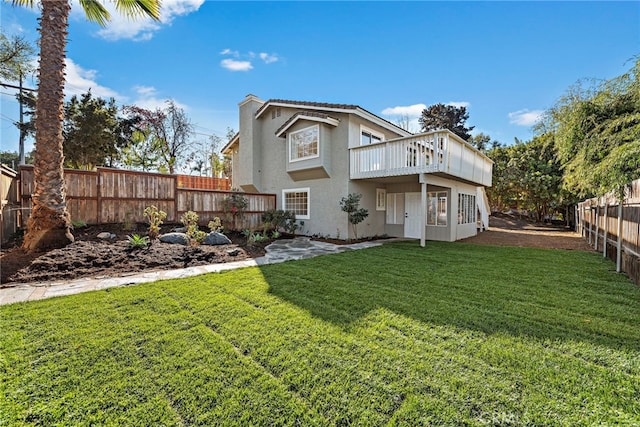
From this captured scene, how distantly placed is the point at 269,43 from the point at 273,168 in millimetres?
5698

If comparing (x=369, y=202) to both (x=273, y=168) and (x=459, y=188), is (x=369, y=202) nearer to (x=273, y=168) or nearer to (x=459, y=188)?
(x=459, y=188)

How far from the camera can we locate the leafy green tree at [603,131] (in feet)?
16.4

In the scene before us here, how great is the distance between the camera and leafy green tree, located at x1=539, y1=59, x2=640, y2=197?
16.4ft

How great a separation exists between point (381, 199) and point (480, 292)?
27.0ft

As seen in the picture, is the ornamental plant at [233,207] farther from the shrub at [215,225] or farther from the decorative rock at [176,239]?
the decorative rock at [176,239]

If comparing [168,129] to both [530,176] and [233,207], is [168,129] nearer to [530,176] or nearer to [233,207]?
[233,207]

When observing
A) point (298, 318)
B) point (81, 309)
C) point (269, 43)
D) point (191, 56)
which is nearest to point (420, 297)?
point (298, 318)

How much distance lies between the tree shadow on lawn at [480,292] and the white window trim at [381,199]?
488cm

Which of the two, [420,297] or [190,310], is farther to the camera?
[420,297]

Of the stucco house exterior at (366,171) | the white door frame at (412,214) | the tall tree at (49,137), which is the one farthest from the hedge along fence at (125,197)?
the white door frame at (412,214)

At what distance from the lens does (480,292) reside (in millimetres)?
4738

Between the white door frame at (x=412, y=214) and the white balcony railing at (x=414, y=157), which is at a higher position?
the white balcony railing at (x=414, y=157)

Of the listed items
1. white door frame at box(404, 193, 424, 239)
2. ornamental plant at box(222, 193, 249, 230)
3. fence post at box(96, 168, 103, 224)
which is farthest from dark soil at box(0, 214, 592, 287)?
white door frame at box(404, 193, 424, 239)

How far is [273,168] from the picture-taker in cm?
1432
